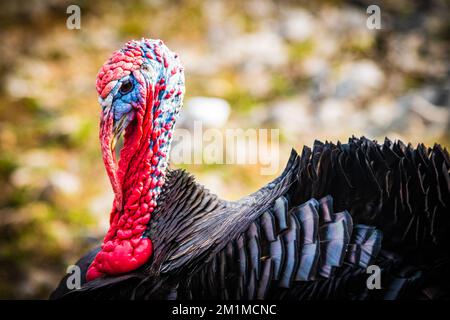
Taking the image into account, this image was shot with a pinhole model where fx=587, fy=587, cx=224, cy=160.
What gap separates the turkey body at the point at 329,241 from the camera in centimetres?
240

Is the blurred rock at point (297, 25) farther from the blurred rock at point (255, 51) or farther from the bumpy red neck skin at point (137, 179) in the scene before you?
the bumpy red neck skin at point (137, 179)

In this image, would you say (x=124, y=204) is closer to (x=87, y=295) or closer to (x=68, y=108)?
(x=87, y=295)

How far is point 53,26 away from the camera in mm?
8836

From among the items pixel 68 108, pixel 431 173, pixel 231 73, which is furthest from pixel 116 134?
pixel 231 73

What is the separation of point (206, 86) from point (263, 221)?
16.6ft

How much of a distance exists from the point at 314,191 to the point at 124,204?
91cm

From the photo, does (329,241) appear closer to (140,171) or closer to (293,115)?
(140,171)

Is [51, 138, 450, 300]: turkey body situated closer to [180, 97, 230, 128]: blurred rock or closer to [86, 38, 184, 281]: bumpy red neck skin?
[86, 38, 184, 281]: bumpy red neck skin

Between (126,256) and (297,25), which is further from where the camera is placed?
(297,25)

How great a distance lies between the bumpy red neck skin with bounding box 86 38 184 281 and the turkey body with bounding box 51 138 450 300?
0.10 m

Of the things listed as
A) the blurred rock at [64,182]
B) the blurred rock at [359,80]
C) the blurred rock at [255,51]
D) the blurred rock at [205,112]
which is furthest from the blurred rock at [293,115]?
the blurred rock at [64,182]

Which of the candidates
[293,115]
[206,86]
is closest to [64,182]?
[206,86]

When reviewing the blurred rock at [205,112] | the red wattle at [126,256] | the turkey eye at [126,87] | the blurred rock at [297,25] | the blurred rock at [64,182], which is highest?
the blurred rock at [297,25]

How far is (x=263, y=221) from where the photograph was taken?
2.48m
